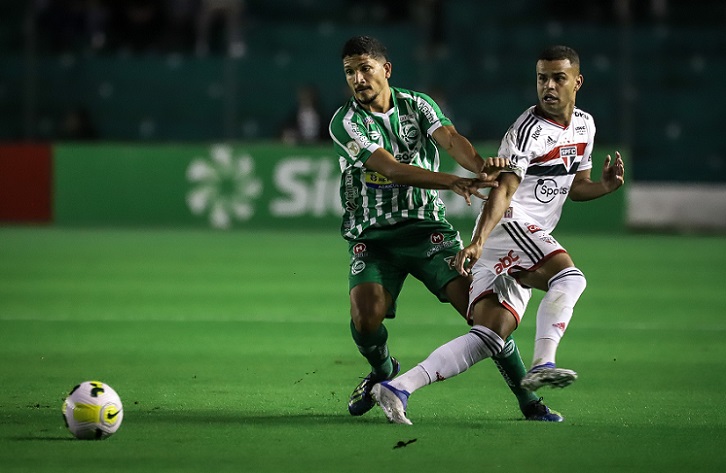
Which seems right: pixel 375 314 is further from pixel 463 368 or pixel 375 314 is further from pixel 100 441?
pixel 100 441

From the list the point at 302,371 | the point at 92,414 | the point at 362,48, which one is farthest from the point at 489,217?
the point at 302,371

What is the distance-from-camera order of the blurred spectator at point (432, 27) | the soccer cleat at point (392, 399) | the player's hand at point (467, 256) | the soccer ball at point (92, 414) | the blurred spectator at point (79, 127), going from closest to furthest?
the soccer ball at point (92, 414)
the player's hand at point (467, 256)
the soccer cleat at point (392, 399)
the blurred spectator at point (79, 127)
the blurred spectator at point (432, 27)

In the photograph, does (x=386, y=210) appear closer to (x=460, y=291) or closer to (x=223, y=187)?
(x=460, y=291)

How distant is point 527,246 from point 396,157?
2.98 ft

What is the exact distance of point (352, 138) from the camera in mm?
6555

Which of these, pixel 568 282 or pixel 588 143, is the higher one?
pixel 588 143

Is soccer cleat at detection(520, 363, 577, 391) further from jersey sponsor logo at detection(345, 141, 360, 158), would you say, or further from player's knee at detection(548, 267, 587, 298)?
jersey sponsor logo at detection(345, 141, 360, 158)

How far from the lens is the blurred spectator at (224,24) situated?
2189cm

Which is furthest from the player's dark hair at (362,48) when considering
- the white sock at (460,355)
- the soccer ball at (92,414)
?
the soccer ball at (92,414)

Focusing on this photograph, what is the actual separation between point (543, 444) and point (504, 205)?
4.01ft

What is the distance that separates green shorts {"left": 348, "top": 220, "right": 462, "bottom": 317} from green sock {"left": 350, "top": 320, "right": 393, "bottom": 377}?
18 cm

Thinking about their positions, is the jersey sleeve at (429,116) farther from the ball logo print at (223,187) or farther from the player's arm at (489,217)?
the ball logo print at (223,187)

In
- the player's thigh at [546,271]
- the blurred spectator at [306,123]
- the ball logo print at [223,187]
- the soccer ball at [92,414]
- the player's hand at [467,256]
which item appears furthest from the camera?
the blurred spectator at [306,123]

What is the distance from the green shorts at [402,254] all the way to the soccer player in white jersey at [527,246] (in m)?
0.30
